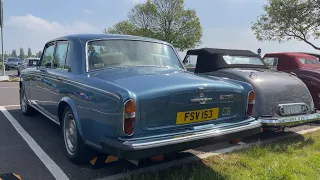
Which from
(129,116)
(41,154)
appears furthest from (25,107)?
(129,116)

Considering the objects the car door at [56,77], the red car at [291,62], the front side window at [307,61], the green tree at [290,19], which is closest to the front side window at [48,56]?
the car door at [56,77]

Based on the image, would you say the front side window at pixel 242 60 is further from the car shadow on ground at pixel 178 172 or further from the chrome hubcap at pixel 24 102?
the chrome hubcap at pixel 24 102

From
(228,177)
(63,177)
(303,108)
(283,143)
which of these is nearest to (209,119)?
(228,177)

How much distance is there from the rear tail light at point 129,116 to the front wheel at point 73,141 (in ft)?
2.91

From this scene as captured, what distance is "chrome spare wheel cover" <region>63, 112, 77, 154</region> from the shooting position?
3674 mm

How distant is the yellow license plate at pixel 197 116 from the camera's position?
10.2ft

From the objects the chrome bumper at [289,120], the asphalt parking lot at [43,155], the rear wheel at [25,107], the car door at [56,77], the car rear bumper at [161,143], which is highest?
the car door at [56,77]

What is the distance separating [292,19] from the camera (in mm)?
23469

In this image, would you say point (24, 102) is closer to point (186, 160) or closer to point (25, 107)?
point (25, 107)

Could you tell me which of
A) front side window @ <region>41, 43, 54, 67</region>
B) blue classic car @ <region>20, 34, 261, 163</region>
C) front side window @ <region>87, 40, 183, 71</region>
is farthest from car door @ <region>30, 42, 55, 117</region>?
front side window @ <region>87, 40, 183, 71</region>

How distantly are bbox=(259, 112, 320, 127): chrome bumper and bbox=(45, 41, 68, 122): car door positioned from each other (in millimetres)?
3023

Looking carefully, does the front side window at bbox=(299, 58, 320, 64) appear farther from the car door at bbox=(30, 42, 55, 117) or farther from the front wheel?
the front wheel

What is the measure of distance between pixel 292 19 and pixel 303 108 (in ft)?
69.1

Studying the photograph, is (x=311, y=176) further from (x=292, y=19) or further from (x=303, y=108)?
(x=292, y=19)
